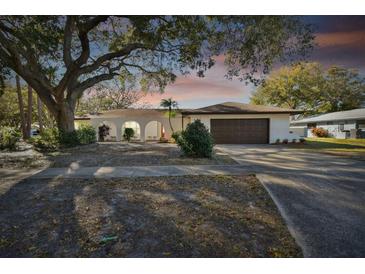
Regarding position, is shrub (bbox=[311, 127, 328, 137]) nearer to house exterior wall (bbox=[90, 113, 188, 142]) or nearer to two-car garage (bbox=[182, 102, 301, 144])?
two-car garage (bbox=[182, 102, 301, 144])

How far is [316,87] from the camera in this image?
31.5m

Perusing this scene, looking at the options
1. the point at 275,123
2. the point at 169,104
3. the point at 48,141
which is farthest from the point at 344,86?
the point at 48,141

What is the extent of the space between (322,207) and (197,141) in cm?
544

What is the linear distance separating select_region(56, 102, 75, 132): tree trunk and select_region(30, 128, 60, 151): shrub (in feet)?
1.60

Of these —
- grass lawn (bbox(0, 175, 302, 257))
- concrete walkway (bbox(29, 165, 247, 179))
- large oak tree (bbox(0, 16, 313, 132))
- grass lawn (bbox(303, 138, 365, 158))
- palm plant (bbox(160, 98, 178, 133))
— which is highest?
large oak tree (bbox(0, 16, 313, 132))

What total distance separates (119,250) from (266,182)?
12.1 ft

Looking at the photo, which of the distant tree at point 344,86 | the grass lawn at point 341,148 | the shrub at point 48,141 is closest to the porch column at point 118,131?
the shrub at point 48,141

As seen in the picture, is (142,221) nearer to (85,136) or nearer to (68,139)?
(68,139)

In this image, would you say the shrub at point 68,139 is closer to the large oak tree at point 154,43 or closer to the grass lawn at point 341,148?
the large oak tree at point 154,43

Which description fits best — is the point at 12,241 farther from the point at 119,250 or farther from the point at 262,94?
the point at 262,94

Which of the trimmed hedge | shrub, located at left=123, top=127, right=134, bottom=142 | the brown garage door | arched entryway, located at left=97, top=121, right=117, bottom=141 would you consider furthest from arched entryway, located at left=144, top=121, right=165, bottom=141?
the trimmed hedge

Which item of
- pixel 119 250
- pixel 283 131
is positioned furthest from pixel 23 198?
pixel 283 131

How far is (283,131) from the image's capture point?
1639cm

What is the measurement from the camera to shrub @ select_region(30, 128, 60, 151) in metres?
12.2
